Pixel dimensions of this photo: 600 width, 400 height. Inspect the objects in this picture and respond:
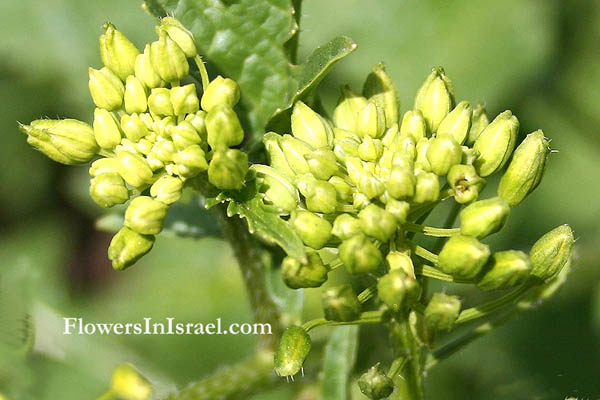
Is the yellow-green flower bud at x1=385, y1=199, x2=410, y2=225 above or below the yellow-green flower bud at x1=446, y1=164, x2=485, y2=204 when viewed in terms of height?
below

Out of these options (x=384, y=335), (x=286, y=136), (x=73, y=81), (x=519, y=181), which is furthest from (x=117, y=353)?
(x=519, y=181)

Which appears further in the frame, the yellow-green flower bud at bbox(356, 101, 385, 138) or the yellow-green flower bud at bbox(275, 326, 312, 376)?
the yellow-green flower bud at bbox(356, 101, 385, 138)

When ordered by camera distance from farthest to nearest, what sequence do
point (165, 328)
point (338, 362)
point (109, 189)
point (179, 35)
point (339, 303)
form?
point (165, 328)
point (338, 362)
point (179, 35)
point (109, 189)
point (339, 303)

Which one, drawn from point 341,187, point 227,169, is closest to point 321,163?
point 341,187

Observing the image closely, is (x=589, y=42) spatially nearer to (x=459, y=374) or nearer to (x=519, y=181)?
(x=459, y=374)

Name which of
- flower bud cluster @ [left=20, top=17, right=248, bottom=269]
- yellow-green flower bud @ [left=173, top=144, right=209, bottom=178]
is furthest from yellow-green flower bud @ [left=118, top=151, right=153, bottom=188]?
yellow-green flower bud @ [left=173, top=144, right=209, bottom=178]

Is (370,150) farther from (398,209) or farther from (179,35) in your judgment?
(179,35)

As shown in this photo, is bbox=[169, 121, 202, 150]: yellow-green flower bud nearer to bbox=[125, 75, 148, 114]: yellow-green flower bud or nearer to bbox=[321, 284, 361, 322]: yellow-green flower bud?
bbox=[125, 75, 148, 114]: yellow-green flower bud
